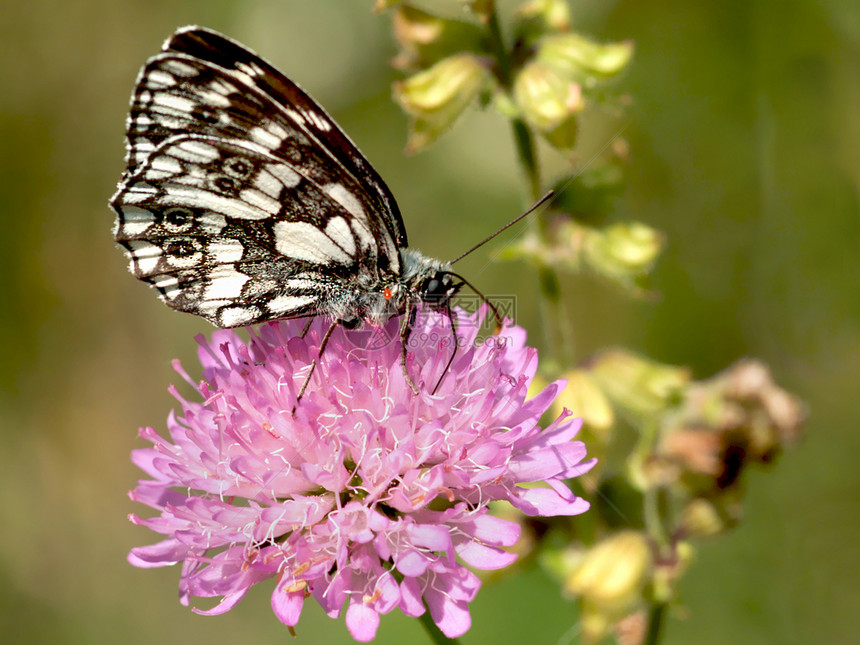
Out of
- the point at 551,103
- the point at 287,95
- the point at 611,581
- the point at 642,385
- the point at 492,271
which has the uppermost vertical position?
the point at 287,95

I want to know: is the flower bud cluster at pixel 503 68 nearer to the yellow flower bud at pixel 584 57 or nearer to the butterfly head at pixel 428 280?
the yellow flower bud at pixel 584 57

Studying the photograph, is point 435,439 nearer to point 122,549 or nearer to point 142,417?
point 122,549

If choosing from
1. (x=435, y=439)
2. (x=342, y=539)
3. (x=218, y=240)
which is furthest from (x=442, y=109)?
(x=342, y=539)

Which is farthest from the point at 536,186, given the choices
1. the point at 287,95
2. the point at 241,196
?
the point at 241,196

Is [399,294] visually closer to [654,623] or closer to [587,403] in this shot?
[587,403]

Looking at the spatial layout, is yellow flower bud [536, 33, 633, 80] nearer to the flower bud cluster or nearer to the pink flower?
the flower bud cluster

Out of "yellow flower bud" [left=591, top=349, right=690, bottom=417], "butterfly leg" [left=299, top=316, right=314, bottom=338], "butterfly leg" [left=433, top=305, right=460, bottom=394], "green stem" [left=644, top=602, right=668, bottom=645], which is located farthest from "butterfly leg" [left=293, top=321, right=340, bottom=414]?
"green stem" [left=644, top=602, right=668, bottom=645]

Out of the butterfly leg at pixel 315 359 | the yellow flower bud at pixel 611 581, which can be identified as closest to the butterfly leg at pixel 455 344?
the butterfly leg at pixel 315 359
